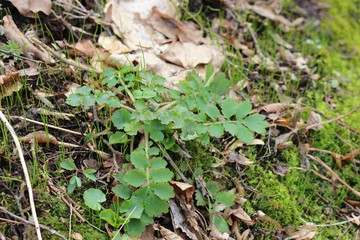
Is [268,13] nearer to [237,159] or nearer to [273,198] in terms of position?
[237,159]

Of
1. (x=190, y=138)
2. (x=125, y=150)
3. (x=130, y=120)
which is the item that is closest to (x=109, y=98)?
(x=130, y=120)

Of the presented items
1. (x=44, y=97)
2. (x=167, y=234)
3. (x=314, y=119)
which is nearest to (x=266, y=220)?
(x=167, y=234)

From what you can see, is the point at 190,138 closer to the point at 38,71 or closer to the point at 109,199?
the point at 109,199

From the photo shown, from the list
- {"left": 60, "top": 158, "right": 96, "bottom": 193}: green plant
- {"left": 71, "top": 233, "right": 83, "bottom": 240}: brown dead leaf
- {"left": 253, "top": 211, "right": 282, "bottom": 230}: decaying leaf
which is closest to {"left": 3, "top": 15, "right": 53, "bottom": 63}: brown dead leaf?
{"left": 60, "top": 158, "right": 96, "bottom": 193}: green plant

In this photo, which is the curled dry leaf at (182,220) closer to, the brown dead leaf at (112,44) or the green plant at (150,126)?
the green plant at (150,126)

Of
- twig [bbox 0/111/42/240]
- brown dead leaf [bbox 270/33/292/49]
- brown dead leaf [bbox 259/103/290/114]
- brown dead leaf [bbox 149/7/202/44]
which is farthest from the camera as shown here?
brown dead leaf [bbox 270/33/292/49]

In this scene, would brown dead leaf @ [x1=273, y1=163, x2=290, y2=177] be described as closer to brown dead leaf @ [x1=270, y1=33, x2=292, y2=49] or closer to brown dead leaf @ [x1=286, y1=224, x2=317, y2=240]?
brown dead leaf @ [x1=286, y1=224, x2=317, y2=240]
